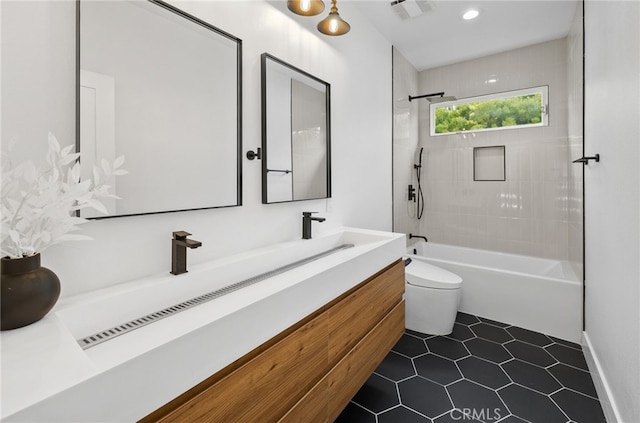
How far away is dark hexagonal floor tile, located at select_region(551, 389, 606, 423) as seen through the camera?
64.5 inches

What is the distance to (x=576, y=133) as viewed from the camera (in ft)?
8.52

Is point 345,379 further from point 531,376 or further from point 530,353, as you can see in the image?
point 530,353

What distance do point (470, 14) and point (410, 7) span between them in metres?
0.56

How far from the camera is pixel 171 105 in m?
1.23

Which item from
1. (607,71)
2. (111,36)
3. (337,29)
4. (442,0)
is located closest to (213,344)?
(111,36)

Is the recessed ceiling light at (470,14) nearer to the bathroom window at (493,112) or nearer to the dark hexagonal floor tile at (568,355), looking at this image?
the bathroom window at (493,112)

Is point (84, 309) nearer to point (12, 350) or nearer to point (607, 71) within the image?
point (12, 350)

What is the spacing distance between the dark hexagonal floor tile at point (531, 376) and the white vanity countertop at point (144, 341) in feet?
4.62

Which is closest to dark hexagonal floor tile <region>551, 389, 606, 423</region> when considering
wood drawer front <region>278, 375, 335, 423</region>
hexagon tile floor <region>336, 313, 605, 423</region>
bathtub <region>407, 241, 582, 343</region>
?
hexagon tile floor <region>336, 313, 605, 423</region>

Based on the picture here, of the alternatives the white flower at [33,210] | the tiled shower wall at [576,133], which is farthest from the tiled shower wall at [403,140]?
the white flower at [33,210]

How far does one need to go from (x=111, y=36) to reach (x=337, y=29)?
1.20m

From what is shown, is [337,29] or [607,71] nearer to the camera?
[607,71]

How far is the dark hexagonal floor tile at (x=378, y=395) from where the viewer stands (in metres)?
1.75

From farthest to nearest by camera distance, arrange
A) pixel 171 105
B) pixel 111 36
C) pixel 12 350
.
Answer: pixel 171 105 → pixel 111 36 → pixel 12 350
